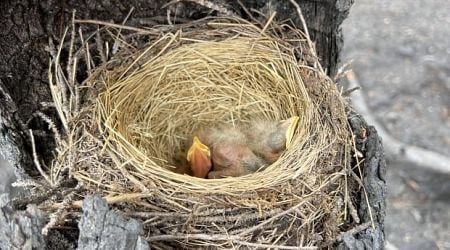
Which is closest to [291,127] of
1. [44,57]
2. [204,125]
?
[204,125]

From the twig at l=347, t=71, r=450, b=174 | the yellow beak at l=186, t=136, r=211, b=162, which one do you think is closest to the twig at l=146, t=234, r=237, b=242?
the yellow beak at l=186, t=136, r=211, b=162

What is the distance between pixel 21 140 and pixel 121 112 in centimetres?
32

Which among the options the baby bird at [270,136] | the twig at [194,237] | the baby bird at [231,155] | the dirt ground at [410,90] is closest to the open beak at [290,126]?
the baby bird at [270,136]

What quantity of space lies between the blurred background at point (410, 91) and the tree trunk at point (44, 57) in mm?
1819

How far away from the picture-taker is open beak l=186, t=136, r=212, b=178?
2.33 meters

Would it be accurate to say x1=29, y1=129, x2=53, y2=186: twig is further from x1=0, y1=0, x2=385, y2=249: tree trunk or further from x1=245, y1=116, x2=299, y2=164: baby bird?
x1=245, y1=116, x2=299, y2=164: baby bird

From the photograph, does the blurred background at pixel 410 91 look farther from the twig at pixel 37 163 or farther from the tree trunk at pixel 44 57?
the twig at pixel 37 163

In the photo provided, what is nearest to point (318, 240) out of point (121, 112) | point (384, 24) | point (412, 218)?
point (121, 112)

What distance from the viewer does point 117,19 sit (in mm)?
2111

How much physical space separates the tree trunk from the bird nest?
0.05 meters

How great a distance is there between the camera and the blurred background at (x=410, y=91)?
12.9ft

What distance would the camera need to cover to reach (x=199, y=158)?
2330mm

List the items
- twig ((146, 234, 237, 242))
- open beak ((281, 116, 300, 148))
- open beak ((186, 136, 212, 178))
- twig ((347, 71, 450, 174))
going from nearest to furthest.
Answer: twig ((146, 234, 237, 242)), open beak ((281, 116, 300, 148)), open beak ((186, 136, 212, 178)), twig ((347, 71, 450, 174))

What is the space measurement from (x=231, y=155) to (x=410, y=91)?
216 centimetres
